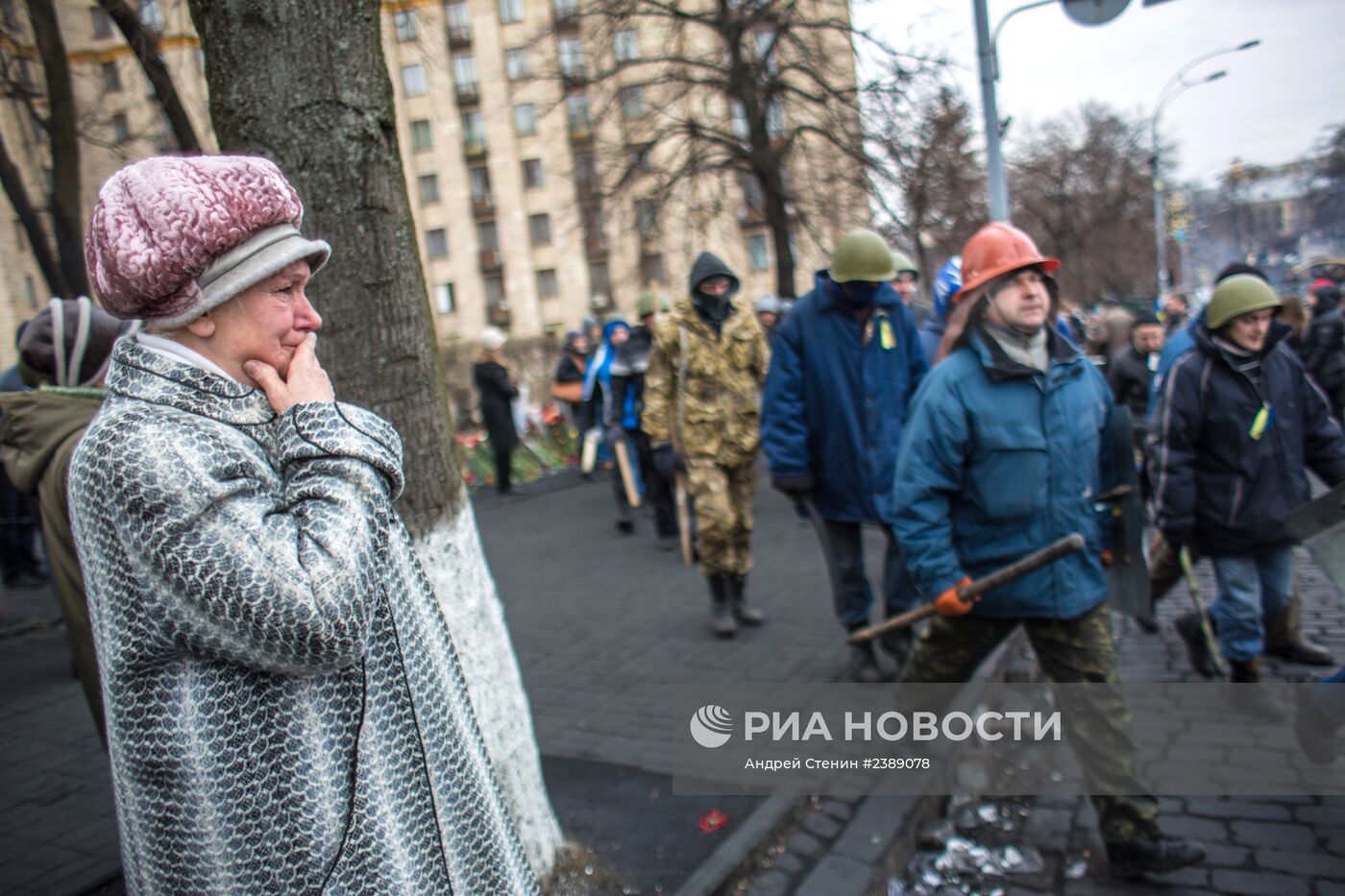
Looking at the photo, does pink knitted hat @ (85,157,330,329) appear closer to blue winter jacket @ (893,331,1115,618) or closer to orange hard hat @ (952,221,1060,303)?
blue winter jacket @ (893,331,1115,618)

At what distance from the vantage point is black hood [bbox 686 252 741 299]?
5766mm

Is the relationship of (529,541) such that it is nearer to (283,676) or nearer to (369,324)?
(369,324)

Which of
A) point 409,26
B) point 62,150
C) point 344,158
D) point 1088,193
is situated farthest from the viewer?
point 1088,193

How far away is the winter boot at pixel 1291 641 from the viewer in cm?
455

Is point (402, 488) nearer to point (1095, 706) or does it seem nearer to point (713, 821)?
point (713, 821)

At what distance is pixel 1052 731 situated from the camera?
14.0 feet

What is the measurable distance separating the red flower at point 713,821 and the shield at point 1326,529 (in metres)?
2.30

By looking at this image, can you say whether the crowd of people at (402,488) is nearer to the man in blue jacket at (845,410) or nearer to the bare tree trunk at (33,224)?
the man in blue jacket at (845,410)

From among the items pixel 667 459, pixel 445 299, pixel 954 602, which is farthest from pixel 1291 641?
pixel 445 299

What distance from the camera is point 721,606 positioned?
19.5ft

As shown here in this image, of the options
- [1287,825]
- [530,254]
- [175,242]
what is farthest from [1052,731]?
[530,254]

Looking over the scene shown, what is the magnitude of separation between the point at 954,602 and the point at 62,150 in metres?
8.69

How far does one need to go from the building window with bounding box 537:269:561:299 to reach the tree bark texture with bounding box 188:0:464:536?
54404 millimetres

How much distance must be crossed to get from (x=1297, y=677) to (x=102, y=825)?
5278mm
